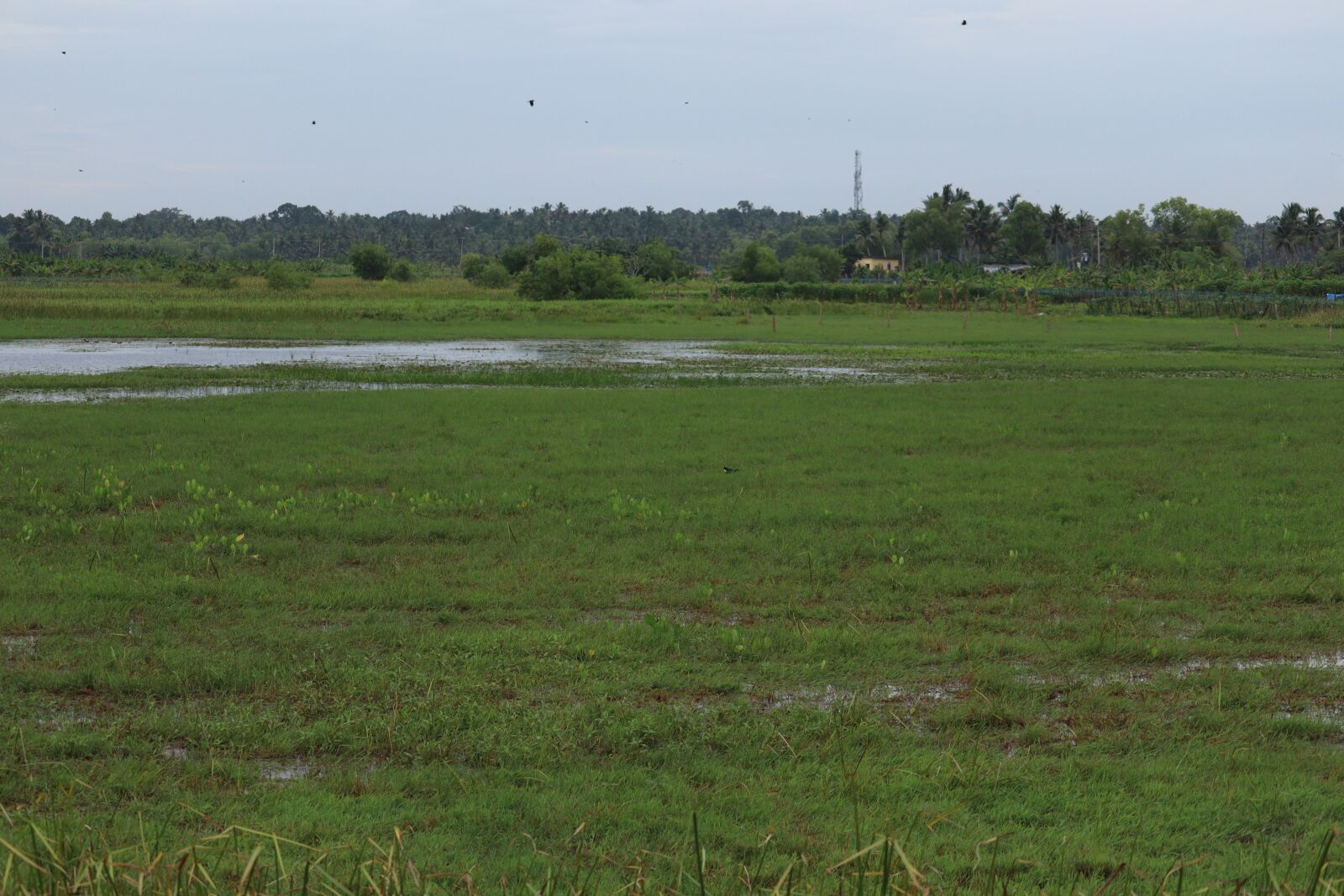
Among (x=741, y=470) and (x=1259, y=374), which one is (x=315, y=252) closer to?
(x=1259, y=374)

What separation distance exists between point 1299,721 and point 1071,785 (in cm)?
Answer: 216

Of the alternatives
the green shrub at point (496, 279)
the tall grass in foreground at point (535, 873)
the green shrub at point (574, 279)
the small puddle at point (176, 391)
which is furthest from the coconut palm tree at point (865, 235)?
the tall grass in foreground at point (535, 873)

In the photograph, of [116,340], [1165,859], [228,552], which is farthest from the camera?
[116,340]

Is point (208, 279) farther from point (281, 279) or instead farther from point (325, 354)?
point (325, 354)

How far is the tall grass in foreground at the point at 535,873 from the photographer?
9.42ft

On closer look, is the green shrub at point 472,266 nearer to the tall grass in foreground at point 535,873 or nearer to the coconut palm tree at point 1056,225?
the coconut palm tree at point 1056,225

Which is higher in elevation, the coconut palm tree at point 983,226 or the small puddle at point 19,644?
the coconut palm tree at point 983,226

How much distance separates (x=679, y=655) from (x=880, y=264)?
154841 mm

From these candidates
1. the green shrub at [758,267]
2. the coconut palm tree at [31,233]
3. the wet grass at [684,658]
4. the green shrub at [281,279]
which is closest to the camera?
the wet grass at [684,658]

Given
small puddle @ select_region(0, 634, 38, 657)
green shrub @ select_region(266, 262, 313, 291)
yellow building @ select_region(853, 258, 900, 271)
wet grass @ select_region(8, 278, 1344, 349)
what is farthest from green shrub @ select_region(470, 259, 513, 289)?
small puddle @ select_region(0, 634, 38, 657)

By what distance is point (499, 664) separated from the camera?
8.09m

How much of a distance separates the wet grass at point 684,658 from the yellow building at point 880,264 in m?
136

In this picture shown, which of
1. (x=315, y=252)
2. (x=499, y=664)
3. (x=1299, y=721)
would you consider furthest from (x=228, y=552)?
(x=315, y=252)

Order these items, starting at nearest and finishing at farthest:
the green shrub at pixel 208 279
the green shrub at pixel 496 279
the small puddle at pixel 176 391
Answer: the small puddle at pixel 176 391
the green shrub at pixel 208 279
the green shrub at pixel 496 279
